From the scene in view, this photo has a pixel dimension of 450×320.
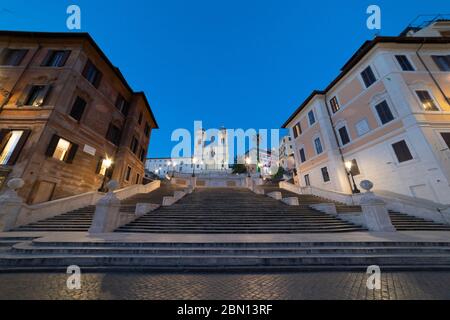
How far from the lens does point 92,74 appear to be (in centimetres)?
1683

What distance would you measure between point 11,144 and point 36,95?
4.54 meters

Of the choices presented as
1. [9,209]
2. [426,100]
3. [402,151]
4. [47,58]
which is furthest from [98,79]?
[426,100]

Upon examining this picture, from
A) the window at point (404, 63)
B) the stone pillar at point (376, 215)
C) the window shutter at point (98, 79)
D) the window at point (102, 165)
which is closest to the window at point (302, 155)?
the window at point (404, 63)

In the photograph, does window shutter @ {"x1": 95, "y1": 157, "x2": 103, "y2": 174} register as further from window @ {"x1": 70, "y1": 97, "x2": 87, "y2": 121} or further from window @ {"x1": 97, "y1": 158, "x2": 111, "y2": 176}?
window @ {"x1": 70, "y1": 97, "x2": 87, "y2": 121}

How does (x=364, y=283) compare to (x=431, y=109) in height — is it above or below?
below

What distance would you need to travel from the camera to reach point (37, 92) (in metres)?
14.0

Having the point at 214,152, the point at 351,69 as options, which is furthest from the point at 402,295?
the point at 214,152

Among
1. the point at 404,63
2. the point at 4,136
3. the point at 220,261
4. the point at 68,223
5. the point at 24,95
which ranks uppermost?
the point at 404,63

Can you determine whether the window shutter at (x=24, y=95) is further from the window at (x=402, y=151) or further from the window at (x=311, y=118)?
the window at (x=402, y=151)

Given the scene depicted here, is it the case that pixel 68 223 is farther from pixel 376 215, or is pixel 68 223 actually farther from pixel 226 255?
pixel 376 215

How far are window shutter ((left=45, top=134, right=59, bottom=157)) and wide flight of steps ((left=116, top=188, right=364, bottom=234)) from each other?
365 inches

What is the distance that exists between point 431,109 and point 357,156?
571 cm

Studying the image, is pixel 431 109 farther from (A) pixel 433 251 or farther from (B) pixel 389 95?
(A) pixel 433 251
